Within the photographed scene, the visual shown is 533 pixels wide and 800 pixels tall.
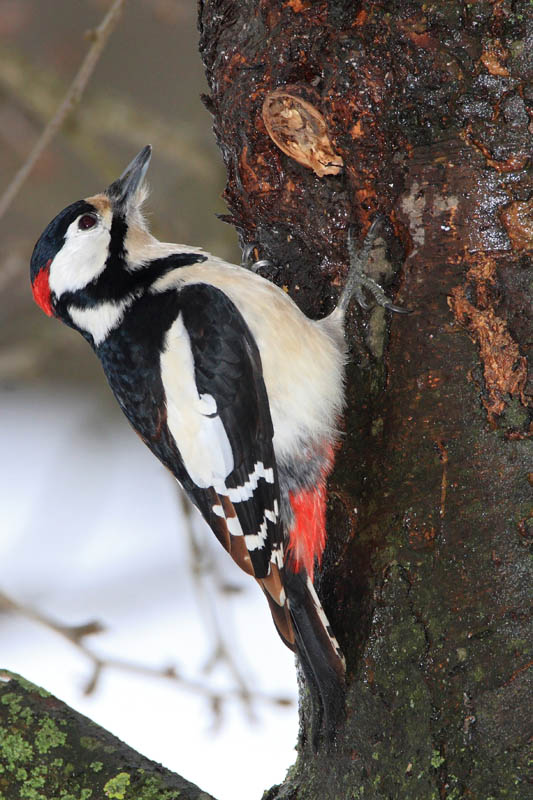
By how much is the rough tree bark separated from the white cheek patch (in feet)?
2.06

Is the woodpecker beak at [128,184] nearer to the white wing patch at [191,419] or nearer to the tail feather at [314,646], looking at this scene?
the white wing patch at [191,419]

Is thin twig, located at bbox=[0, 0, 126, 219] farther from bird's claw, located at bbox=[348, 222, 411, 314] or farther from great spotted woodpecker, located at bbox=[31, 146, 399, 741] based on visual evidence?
bird's claw, located at bbox=[348, 222, 411, 314]

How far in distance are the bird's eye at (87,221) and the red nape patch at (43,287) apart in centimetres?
12

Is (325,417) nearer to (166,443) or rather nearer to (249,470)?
(249,470)

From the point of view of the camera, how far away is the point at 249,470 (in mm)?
1886

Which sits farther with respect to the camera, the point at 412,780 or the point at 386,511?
the point at 386,511

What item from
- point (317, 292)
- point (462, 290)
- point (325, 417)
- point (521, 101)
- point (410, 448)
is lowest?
point (410, 448)

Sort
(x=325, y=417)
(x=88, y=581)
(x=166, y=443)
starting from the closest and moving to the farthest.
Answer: (x=325, y=417), (x=166, y=443), (x=88, y=581)

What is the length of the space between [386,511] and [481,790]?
466 millimetres

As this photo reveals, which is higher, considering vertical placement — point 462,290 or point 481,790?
point 462,290

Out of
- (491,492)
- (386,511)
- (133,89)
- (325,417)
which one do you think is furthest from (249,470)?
(133,89)

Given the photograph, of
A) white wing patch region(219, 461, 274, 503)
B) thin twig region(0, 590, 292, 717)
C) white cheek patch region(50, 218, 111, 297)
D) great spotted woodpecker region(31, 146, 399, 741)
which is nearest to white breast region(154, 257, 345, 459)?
great spotted woodpecker region(31, 146, 399, 741)

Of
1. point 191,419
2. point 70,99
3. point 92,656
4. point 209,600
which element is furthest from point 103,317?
point 209,600

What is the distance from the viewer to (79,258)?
2.17 m
